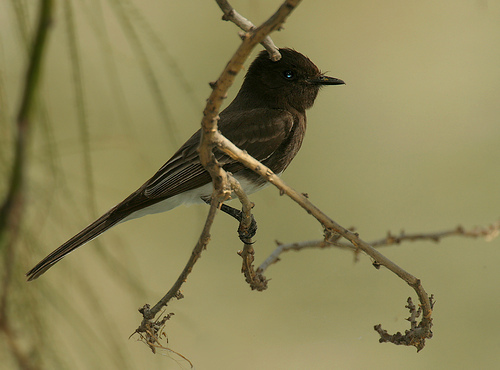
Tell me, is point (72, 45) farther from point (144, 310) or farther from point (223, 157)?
point (223, 157)

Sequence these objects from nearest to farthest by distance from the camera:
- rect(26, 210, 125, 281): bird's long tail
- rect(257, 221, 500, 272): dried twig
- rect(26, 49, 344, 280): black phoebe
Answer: rect(257, 221, 500, 272): dried twig → rect(26, 210, 125, 281): bird's long tail → rect(26, 49, 344, 280): black phoebe

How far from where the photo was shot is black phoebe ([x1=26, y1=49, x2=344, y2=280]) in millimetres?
3410

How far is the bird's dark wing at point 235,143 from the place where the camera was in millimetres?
3410

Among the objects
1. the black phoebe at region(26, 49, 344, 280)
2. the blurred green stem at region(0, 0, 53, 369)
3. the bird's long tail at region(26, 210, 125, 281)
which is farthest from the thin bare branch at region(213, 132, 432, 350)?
the black phoebe at region(26, 49, 344, 280)

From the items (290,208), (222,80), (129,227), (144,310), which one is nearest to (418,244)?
(290,208)

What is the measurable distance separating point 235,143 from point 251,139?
0.10 meters

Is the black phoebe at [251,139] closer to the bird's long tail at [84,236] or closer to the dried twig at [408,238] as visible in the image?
the bird's long tail at [84,236]

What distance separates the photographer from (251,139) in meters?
3.58

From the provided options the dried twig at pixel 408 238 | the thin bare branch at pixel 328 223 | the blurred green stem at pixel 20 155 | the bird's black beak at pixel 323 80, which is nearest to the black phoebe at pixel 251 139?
the bird's black beak at pixel 323 80

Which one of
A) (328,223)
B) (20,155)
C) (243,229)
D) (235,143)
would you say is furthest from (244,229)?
(20,155)

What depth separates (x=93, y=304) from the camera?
1.43 meters

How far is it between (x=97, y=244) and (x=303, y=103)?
2.74 metres

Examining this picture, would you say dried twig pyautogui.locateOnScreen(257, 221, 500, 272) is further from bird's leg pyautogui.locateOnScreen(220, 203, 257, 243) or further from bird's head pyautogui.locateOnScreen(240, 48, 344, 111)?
bird's head pyautogui.locateOnScreen(240, 48, 344, 111)

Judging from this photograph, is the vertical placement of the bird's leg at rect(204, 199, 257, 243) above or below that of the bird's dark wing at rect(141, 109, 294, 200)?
below
